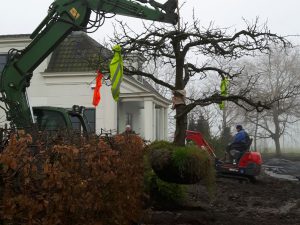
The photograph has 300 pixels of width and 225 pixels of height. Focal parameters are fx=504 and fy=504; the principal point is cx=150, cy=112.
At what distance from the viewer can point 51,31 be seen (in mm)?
11617

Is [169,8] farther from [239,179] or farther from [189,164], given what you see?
[239,179]

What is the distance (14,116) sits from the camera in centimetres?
1106

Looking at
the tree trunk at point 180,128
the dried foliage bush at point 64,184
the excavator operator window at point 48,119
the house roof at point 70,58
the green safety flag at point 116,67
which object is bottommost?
the dried foliage bush at point 64,184

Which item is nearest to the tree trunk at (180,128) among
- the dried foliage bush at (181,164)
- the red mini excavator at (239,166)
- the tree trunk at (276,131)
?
the dried foliage bush at (181,164)

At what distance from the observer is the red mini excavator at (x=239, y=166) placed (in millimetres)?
17953

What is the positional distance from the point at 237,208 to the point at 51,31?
5.96 m

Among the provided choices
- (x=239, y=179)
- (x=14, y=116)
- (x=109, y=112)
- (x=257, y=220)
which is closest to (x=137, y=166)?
(x=257, y=220)

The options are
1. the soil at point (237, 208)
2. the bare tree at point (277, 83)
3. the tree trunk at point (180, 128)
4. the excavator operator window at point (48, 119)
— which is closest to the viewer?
the soil at point (237, 208)

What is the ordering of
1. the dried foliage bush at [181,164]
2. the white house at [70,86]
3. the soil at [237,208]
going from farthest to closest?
the white house at [70,86]
the soil at [237,208]
the dried foliage bush at [181,164]

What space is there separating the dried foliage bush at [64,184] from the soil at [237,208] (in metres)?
2.24

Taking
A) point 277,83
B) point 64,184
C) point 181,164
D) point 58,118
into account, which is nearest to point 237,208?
point 181,164

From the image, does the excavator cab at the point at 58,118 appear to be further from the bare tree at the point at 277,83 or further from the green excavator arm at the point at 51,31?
the bare tree at the point at 277,83

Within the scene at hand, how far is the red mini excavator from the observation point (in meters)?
18.0

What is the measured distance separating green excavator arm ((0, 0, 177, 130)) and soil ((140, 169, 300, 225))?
160 inches
